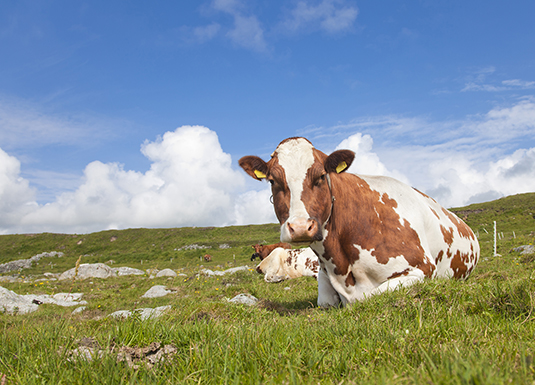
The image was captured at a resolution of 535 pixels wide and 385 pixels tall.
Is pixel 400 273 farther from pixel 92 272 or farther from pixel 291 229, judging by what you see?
pixel 92 272

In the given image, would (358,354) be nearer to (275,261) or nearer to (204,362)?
(204,362)

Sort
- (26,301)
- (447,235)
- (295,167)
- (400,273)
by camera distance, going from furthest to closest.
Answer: (26,301)
(447,235)
(400,273)
(295,167)

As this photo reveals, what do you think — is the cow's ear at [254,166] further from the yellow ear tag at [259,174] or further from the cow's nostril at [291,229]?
the cow's nostril at [291,229]

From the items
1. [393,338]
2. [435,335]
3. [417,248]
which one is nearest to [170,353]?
[393,338]

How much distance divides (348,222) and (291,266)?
1164cm

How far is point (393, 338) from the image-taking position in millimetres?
2830

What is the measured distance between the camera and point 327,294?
7105 mm

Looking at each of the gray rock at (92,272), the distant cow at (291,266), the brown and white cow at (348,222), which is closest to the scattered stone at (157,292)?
the distant cow at (291,266)

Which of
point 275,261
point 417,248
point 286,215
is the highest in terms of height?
point 286,215

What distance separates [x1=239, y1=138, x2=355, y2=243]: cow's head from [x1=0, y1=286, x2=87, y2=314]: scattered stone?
437 inches

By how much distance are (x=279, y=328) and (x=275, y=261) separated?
14914 mm

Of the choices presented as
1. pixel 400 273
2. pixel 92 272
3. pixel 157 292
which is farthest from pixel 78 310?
pixel 92 272

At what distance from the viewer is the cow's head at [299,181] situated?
509cm

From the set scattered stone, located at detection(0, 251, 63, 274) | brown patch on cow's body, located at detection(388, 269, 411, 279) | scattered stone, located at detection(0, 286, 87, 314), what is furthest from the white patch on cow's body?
scattered stone, located at detection(0, 251, 63, 274)
